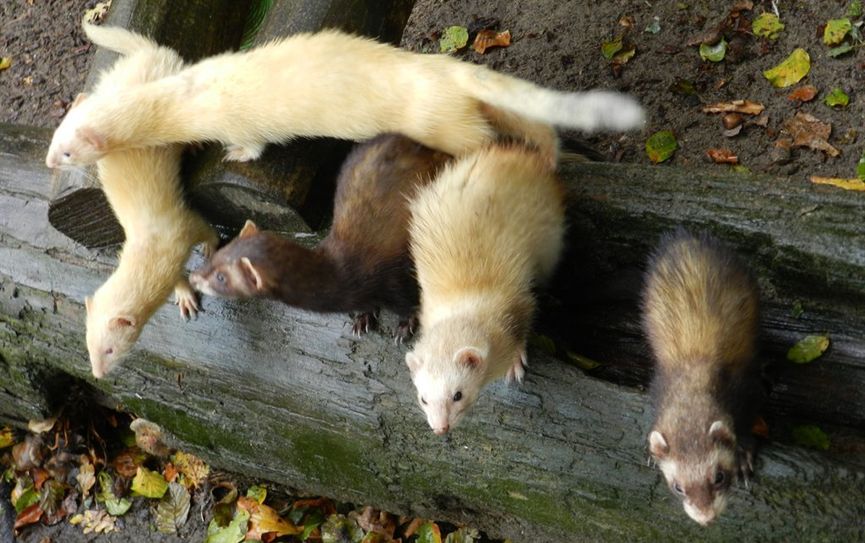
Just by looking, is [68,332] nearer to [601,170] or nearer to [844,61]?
[601,170]

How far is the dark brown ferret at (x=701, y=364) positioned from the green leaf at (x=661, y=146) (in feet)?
4.89

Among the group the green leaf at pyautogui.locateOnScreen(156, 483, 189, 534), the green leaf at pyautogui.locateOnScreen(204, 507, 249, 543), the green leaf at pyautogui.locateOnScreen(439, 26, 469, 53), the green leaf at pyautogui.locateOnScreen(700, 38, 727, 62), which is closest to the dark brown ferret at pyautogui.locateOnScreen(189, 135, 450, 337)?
the green leaf at pyautogui.locateOnScreen(204, 507, 249, 543)

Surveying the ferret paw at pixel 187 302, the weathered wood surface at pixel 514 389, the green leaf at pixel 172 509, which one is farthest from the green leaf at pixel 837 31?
the green leaf at pixel 172 509

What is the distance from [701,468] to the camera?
7.22 feet

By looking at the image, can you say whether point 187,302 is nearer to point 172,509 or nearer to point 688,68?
point 172,509

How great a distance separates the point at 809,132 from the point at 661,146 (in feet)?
2.12

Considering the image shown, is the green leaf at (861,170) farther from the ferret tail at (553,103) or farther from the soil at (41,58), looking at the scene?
the soil at (41,58)

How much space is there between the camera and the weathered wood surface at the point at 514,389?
2309 millimetres

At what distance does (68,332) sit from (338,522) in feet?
4.81

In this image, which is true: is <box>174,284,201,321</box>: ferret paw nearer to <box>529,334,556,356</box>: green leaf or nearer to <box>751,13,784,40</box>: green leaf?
<box>529,334,556,356</box>: green leaf

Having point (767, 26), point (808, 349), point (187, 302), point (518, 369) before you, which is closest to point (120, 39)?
point (187, 302)

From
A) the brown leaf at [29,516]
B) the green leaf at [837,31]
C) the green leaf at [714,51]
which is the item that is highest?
the green leaf at [837,31]

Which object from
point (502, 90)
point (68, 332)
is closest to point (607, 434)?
point (502, 90)

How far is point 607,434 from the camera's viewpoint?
234 centimetres
